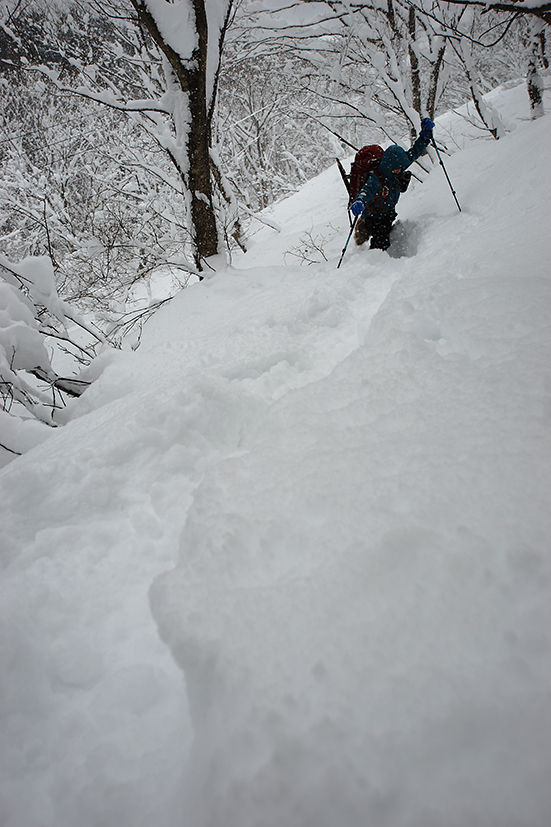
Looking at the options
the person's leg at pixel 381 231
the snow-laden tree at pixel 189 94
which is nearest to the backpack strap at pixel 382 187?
the person's leg at pixel 381 231

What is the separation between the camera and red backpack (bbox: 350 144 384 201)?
4.20 meters

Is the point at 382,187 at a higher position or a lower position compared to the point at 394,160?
lower

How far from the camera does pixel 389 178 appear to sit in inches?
161

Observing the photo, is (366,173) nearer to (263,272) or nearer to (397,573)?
(263,272)

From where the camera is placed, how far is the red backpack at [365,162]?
4203 mm

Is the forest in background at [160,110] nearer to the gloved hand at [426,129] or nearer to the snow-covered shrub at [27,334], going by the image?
the snow-covered shrub at [27,334]

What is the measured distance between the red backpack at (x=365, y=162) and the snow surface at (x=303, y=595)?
10.1ft

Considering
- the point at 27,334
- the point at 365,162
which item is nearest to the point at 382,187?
the point at 365,162

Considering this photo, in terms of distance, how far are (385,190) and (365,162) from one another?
49 cm

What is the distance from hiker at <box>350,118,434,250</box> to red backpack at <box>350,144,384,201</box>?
11 centimetres

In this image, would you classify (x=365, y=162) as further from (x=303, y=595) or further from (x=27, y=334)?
(x=303, y=595)

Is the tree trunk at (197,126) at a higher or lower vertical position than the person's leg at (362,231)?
higher

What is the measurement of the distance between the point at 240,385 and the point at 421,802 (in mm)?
1740

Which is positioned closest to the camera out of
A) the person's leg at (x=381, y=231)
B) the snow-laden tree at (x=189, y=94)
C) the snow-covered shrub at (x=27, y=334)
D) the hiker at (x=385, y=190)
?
the snow-covered shrub at (x=27, y=334)
